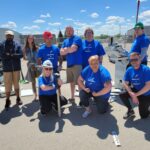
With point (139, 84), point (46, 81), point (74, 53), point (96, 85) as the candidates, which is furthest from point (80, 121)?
point (74, 53)

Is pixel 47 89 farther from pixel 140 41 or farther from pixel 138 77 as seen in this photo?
pixel 140 41

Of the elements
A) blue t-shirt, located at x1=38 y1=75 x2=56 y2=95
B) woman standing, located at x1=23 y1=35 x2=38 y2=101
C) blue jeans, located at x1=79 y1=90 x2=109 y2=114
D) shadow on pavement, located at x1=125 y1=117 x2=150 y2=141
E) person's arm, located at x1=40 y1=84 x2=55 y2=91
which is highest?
woman standing, located at x1=23 y1=35 x2=38 y2=101

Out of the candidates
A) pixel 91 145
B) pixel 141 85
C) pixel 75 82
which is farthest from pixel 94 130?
pixel 75 82

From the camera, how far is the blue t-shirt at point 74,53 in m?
5.41

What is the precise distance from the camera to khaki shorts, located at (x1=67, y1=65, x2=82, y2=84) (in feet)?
18.3

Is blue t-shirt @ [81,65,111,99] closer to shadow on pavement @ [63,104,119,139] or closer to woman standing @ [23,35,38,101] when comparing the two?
shadow on pavement @ [63,104,119,139]

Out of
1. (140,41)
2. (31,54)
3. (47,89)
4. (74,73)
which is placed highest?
(140,41)

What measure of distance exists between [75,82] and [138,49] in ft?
5.29

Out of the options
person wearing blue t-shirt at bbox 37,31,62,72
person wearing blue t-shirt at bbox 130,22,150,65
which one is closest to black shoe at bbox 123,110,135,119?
person wearing blue t-shirt at bbox 130,22,150,65

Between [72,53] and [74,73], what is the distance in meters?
0.47

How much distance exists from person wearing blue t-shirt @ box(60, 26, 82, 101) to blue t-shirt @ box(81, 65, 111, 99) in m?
0.64

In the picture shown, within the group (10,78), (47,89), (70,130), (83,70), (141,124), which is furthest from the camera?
(10,78)

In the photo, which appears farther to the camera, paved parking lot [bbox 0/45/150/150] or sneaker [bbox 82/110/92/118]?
sneaker [bbox 82/110/92/118]

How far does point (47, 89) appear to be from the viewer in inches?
193
